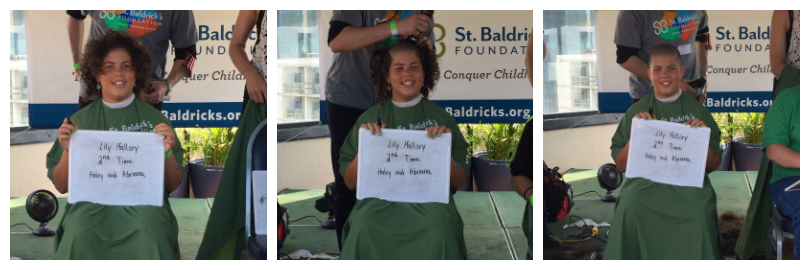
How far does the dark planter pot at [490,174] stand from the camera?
405 cm

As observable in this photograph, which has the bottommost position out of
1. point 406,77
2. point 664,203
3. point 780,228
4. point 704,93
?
point 780,228

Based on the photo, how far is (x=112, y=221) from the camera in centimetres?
391

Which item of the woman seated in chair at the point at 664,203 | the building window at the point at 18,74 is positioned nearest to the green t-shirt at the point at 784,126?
the woman seated in chair at the point at 664,203

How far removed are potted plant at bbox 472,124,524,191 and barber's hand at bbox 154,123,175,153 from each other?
1585 mm

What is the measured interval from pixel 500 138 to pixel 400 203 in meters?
0.64

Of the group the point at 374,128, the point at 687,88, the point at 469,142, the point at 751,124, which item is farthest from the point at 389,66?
the point at 751,124

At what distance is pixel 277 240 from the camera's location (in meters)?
4.04

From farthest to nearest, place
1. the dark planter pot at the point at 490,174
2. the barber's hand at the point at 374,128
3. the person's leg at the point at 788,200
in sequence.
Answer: the dark planter pot at the point at 490,174 < the barber's hand at the point at 374,128 < the person's leg at the point at 788,200

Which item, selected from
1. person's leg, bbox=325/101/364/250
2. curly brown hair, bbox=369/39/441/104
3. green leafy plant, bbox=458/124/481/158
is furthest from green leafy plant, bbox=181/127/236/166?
green leafy plant, bbox=458/124/481/158

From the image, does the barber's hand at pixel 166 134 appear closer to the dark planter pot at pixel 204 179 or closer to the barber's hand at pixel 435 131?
the dark planter pot at pixel 204 179

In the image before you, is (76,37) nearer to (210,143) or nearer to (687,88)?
(210,143)

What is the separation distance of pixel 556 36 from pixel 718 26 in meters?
0.89

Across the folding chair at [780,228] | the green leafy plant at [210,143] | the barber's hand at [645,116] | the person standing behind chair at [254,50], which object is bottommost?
the folding chair at [780,228]

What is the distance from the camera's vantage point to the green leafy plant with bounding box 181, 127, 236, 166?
13.1 ft
